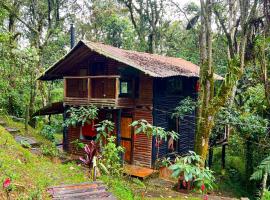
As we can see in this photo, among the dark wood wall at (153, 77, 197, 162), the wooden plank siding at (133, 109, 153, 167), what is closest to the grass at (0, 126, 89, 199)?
the wooden plank siding at (133, 109, 153, 167)

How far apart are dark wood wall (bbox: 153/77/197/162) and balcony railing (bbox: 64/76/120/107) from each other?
2238 millimetres

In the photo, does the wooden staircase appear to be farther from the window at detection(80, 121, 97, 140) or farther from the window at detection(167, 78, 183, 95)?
the window at detection(167, 78, 183, 95)

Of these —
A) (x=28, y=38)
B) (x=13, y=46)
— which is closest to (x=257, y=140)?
(x=13, y=46)

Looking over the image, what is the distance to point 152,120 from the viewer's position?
14.9 metres

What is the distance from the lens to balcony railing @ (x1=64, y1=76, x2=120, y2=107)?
45.9 ft

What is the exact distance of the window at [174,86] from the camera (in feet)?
53.0

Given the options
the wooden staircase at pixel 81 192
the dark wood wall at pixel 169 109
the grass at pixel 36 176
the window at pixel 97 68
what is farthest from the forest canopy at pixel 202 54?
the wooden staircase at pixel 81 192

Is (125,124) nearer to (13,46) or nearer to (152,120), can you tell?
(152,120)

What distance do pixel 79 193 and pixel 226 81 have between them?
6.82 m

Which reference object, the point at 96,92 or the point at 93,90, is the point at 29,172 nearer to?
the point at 96,92

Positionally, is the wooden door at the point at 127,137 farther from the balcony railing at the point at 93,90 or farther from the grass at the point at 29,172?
the grass at the point at 29,172

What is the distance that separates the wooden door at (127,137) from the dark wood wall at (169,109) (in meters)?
1.50

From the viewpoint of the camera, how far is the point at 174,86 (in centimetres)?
1669

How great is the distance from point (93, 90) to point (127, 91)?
196 cm
